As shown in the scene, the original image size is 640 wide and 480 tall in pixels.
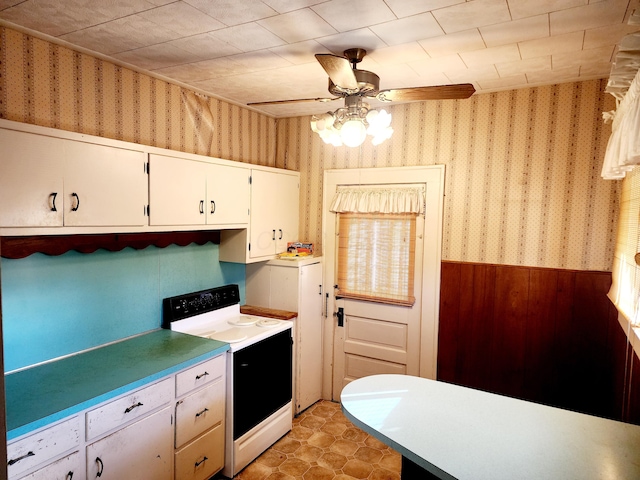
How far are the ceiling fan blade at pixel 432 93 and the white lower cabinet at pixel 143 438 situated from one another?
1.88 meters

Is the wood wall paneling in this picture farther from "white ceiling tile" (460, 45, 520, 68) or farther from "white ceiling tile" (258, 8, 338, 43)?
"white ceiling tile" (258, 8, 338, 43)

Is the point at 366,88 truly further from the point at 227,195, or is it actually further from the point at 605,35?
the point at 227,195

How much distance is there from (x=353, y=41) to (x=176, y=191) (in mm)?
1411

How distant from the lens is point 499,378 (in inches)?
120

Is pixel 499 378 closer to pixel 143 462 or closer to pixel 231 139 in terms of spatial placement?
pixel 143 462

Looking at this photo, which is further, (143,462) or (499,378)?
(499,378)

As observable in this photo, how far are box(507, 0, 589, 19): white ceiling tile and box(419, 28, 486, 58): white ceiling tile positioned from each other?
0.23 metres

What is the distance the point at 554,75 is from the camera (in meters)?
2.65

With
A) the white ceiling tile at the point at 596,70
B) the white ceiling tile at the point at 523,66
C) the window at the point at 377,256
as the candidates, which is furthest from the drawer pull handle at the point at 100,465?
the white ceiling tile at the point at 596,70

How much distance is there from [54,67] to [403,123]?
2407 millimetres

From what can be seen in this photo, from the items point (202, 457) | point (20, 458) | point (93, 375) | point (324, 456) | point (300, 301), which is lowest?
point (324, 456)

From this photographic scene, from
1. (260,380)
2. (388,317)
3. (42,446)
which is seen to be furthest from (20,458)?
(388,317)

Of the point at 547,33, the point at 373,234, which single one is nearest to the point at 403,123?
the point at 373,234

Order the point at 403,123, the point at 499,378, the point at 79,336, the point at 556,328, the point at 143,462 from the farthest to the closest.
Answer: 1. the point at 403,123
2. the point at 499,378
3. the point at 556,328
4. the point at 79,336
5. the point at 143,462
